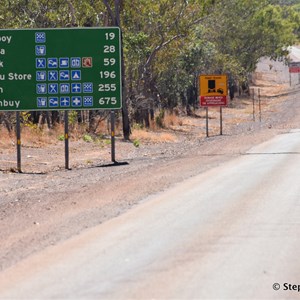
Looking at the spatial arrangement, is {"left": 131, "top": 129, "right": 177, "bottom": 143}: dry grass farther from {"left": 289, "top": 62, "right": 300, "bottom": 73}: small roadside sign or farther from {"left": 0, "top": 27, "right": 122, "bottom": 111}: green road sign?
{"left": 289, "top": 62, "right": 300, "bottom": 73}: small roadside sign

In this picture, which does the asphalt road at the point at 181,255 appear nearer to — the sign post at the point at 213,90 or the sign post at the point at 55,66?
the sign post at the point at 55,66

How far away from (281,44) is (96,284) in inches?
3346

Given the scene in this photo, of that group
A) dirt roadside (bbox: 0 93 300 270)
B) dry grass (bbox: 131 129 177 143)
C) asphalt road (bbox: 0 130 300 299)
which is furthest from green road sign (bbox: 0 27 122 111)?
dry grass (bbox: 131 129 177 143)

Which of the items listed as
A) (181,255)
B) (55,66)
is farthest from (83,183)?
(181,255)

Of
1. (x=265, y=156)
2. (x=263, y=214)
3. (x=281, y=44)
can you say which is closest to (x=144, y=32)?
(x=265, y=156)

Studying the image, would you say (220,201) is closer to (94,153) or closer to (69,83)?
(69,83)

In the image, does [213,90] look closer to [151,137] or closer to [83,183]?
[151,137]

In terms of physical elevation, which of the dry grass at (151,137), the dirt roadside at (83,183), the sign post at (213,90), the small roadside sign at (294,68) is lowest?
the dirt roadside at (83,183)

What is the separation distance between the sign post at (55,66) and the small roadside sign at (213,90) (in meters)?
15.1

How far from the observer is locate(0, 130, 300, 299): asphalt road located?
8.42 metres

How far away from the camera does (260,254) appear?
33.8 ft

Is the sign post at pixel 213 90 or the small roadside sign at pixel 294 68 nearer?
the sign post at pixel 213 90

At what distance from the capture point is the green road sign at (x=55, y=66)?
963 inches

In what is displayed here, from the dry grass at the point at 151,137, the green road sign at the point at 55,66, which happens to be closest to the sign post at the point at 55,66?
the green road sign at the point at 55,66
